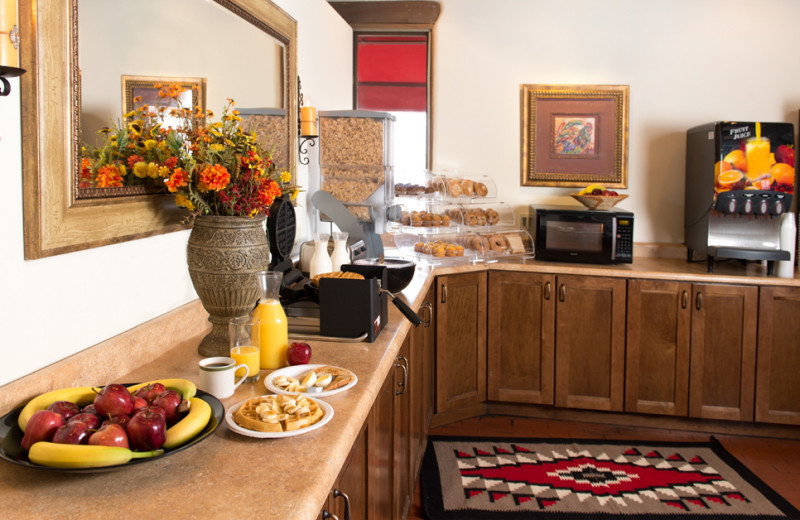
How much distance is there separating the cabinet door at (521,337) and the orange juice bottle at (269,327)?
240 centimetres

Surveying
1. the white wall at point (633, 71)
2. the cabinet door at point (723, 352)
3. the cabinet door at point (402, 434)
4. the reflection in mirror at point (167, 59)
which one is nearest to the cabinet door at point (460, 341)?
the white wall at point (633, 71)

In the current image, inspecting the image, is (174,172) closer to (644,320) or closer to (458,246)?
(458,246)

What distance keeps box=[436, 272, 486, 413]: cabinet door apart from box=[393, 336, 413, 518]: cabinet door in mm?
1074

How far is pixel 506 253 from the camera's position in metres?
4.06

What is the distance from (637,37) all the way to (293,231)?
9.61 ft

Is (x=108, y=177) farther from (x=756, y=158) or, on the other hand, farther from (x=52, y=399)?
(x=756, y=158)

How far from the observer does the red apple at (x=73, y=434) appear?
3.53 feet

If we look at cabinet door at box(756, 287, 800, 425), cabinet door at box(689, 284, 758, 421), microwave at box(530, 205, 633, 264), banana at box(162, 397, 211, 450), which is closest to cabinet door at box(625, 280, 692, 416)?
cabinet door at box(689, 284, 758, 421)

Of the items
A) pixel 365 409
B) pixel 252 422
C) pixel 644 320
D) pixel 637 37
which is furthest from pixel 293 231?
pixel 637 37

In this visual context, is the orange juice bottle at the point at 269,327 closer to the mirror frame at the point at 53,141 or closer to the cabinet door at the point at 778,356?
the mirror frame at the point at 53,141

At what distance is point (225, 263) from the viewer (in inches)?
67.5

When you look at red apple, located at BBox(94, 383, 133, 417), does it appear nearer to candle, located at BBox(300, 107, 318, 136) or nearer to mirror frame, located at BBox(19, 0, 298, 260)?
mirror frame, located at BBox(19, 0, 298, 260)

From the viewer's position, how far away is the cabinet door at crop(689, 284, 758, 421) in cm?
371

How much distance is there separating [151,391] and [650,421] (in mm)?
3388
